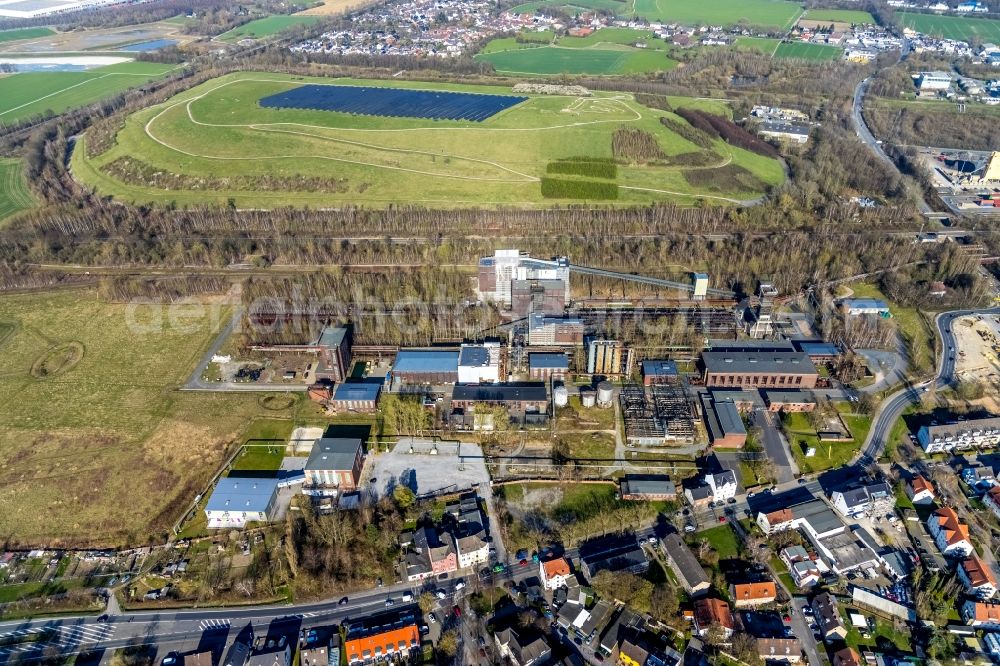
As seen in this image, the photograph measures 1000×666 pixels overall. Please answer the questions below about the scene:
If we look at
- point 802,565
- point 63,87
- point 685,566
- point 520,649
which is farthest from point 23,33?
point 802,565

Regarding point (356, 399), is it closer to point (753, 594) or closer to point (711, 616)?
point (711, 616)

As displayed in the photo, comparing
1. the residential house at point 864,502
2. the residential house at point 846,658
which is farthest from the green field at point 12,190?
the residential house at point 846,658

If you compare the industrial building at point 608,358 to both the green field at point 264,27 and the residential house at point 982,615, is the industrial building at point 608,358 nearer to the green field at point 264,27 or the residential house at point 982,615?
the residential house at point 982,615

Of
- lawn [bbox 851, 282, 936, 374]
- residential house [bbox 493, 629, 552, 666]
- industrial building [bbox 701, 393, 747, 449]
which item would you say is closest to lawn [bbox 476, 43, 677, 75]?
lawn [bbox 851, 282, 936, 374]

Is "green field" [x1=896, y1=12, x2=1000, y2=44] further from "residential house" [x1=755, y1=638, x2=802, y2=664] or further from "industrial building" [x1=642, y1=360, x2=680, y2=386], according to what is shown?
"residential house" [x1=755, y1=638, x2=802, y2=664]

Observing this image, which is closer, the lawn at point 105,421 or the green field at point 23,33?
the lawn at point 105,421
